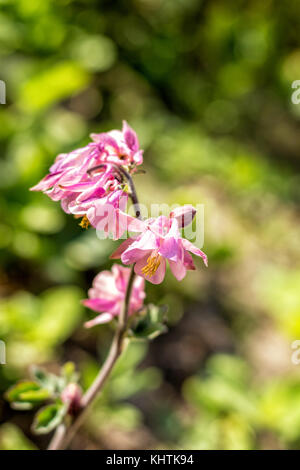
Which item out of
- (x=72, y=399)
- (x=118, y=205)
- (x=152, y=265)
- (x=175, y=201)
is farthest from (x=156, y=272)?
(x=175, y=201)

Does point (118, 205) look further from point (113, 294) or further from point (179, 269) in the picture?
point (113, 294)

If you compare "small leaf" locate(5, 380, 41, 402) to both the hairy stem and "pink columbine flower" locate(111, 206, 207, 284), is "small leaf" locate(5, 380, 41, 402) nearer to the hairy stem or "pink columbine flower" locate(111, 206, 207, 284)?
the hairy stem

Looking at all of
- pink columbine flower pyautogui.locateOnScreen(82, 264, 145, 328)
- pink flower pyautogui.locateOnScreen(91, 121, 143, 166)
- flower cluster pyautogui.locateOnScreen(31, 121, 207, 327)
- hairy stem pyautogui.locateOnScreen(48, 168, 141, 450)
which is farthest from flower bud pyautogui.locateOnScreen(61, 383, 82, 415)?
pink flower pyautogui.locateOnScreen(91, 121, 143, 166)

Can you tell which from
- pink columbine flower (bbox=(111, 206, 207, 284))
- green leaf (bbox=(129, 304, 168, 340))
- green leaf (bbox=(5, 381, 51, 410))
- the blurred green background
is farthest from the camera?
the blurred green background

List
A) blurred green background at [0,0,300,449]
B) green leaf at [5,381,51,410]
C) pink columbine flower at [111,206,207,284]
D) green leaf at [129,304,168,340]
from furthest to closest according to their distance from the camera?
blurred green background at [0,0,300,449] < green leaf at [5,381,51,410] < green leaf at [129,304,168,340] < pink columbine flower at [111,206,207,284]

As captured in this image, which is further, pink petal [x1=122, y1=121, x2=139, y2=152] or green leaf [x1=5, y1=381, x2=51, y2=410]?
green leaf [x1=5, y1=381, x2=51, y2=410]

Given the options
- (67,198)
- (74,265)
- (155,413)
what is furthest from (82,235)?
(67,198)
